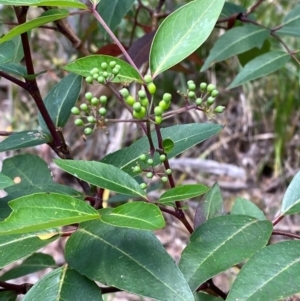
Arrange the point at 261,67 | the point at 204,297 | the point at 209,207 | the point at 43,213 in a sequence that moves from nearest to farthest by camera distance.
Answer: the point at 43,213, the point at 204,297, the point at 209,207, the point at 261,67

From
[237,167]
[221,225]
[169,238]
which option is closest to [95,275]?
[221,225]

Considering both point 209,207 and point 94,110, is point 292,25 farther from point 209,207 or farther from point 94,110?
point 94,110

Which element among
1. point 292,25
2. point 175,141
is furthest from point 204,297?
point 292,25

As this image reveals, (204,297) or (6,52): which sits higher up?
(6,52)

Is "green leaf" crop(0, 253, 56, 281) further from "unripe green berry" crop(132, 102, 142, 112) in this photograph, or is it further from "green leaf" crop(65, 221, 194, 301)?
"unripe green berry" crop(132, 102, 142, 112)

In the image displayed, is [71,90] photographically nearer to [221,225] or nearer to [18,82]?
[18,82]

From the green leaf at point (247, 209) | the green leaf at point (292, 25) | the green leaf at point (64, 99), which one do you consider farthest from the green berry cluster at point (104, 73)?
the green leaf at point (292, 25)

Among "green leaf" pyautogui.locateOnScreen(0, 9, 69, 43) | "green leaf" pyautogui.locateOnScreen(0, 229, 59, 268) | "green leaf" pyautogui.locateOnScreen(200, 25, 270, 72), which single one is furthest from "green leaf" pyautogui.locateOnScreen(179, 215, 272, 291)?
"green leaf" pyautogui.locateOnScreen(200, 25, 270, 72)
